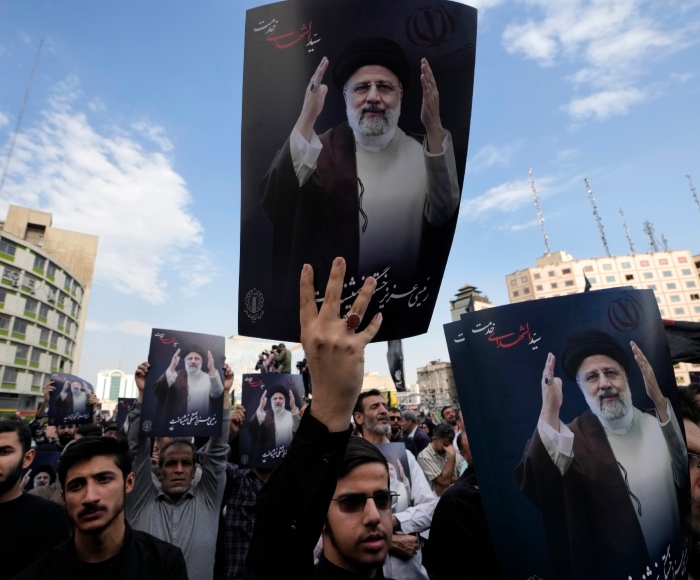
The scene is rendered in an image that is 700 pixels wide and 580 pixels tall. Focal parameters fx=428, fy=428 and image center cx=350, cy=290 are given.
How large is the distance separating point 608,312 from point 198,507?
358 cm

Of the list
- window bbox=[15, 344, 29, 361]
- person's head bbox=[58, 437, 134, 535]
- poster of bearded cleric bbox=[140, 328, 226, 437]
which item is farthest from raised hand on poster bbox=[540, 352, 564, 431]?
window bbox=[15, 344, 29, 361]

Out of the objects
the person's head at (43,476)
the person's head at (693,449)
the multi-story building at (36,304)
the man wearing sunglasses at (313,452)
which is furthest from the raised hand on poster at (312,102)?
the multi-story building at (36,304)

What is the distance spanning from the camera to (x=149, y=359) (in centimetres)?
399

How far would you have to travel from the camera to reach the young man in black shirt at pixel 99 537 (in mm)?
Answer: 2285

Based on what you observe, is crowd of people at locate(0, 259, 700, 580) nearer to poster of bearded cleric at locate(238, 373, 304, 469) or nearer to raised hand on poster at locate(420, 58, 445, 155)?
poster of bearded cleric at locate(238, 373, 304, 469)

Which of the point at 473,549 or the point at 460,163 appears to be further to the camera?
the point at 473,549

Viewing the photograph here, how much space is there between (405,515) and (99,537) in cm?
221

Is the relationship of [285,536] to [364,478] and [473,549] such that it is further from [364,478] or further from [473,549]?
[473,549]

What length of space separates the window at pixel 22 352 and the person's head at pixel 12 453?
54.5 metres

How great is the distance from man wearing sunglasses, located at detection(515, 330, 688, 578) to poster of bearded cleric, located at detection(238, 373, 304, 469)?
324cm

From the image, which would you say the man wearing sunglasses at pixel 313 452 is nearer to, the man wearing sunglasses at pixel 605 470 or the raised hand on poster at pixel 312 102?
the raised hand on poster at pixel 312 102

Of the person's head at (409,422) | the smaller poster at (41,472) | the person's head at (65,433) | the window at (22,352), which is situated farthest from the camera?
the window at (22,352)

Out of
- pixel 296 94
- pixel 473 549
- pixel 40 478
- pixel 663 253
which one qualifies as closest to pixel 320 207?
pixel 296 94

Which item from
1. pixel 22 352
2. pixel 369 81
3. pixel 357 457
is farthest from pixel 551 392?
pixel 22 352
